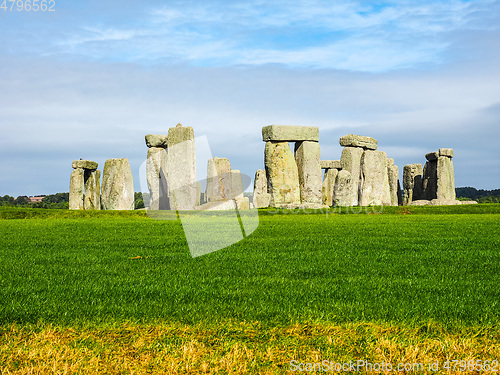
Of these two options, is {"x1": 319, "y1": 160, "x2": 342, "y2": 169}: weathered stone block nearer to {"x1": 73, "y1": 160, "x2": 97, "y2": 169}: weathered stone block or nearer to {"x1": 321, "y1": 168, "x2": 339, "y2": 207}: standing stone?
{"x1": 321, "y1": 168, "x2": 339, "y2": 207}: standing stone

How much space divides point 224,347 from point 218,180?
20979 millimetres

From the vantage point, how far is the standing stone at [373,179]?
25.6 meters

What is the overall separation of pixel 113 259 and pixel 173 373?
4107 millimetres

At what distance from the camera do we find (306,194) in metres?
20.9

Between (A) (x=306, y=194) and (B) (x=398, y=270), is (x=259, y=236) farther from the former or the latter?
(A) (x=306, y=194)

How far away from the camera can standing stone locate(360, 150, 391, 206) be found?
25578mm

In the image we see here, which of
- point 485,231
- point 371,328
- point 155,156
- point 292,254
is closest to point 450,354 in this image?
point 371,328

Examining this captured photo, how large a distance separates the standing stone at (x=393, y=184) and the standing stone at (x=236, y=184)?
9.39 m

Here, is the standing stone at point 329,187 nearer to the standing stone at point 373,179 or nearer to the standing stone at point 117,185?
the standing stone at point 373,179

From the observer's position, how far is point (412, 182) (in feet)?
102

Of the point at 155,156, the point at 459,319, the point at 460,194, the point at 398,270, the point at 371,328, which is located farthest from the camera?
the point at 460,194

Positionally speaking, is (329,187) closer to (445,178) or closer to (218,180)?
(218,180)

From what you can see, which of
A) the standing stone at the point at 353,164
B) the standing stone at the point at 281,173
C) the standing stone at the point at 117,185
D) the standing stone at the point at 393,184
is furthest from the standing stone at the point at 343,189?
the standing stone at the point at 117,185

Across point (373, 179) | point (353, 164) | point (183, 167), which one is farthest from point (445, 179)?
point (183, 167)
